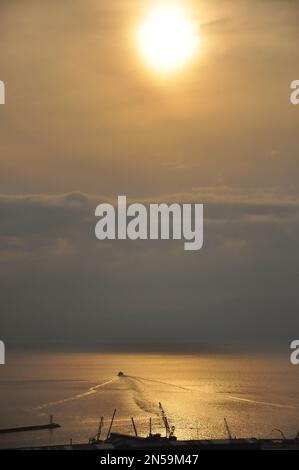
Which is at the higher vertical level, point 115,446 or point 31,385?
point 31,385

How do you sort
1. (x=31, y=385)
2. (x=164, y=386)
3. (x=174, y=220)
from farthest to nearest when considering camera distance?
(x=164, y=386), (x=31, y=385), (x=174, y=220)

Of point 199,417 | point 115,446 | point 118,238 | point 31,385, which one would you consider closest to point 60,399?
point 31,385

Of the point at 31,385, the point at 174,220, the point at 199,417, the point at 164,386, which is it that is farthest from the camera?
the point at 164,386

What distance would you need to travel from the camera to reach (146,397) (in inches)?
394

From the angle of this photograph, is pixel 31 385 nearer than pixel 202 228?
No

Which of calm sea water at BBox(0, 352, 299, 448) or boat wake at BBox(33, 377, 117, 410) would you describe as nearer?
calm sea water at BBox(0, 352, 299, 448)

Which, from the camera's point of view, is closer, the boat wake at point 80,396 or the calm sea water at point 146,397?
the calm sea water at point 146,397

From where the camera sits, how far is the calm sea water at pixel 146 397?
6.76 m

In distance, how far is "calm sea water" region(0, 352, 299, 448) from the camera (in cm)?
676
